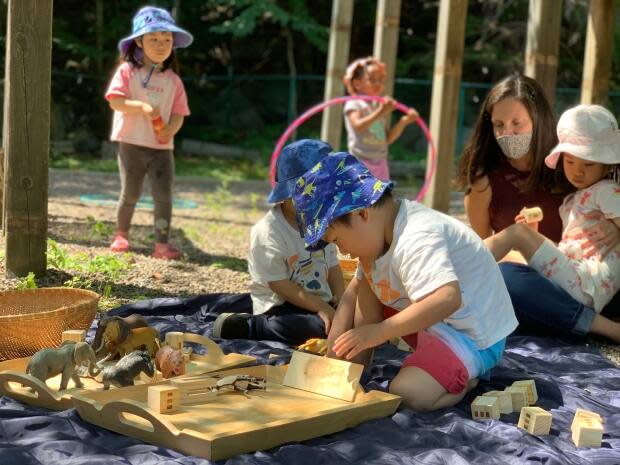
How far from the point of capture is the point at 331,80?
862 centimetres

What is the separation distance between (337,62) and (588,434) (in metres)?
6.05

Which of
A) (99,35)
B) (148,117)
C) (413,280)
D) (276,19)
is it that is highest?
(276,19)

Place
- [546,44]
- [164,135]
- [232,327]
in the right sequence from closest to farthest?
[232,327] < [164,135] < [546,44]

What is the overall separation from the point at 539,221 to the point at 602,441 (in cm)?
195

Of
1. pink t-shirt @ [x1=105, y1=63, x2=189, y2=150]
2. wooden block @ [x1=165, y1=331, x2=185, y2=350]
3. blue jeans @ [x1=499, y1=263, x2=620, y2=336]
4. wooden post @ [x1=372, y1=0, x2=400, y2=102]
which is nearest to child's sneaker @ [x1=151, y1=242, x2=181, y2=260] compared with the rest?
pink t-shirt @ [x1=105, y1=63, x2=189, y2=150]

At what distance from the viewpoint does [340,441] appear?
2.86m

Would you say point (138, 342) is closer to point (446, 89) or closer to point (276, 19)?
point (446, 89)

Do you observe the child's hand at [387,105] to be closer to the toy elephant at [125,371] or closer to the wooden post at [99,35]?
the toy elephant at [125,371]

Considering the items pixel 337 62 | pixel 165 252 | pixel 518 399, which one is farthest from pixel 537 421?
pixel 337 62

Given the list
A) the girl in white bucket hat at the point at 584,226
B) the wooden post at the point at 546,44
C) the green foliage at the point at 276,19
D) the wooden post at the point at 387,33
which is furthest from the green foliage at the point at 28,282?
the green foliage at the point at 276,19

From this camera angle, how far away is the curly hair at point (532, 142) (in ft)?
15.3

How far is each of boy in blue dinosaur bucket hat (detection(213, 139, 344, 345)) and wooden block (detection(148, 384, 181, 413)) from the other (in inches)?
45.9

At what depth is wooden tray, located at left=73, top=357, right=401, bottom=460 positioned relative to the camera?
266 cm

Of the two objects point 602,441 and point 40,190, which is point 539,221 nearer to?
point 602,441
